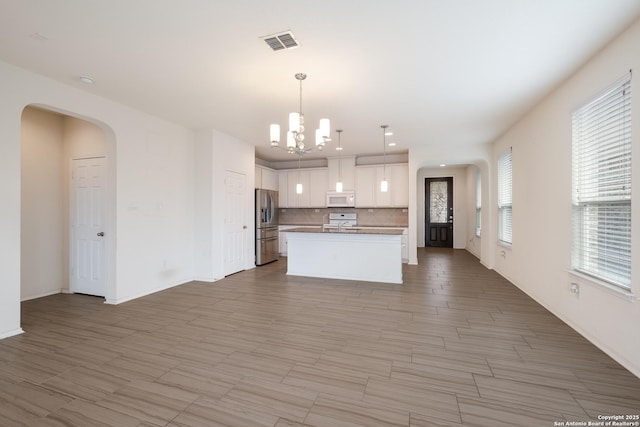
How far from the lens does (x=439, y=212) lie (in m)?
9.59

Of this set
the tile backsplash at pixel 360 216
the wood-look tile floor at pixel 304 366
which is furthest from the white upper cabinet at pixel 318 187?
the wood-look tile floor at pixel 304 366

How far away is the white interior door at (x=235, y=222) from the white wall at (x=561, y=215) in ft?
17.0

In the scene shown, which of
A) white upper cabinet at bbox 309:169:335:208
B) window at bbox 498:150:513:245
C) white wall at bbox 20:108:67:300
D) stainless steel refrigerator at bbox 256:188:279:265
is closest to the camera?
white wall at bbox 20:108:67:300

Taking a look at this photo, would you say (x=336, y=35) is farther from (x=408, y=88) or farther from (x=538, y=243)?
(x=538, y=243)

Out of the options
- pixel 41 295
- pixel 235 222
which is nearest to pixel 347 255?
pixel 235 222

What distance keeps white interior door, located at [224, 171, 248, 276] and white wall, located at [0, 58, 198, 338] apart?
656 millimetres

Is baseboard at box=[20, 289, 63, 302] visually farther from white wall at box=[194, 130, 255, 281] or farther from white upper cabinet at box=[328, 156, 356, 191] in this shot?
white upper cabinet at box=[328, 156, 356, 191]

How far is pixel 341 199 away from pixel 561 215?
4978 millimetres

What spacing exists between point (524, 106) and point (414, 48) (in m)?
2.54

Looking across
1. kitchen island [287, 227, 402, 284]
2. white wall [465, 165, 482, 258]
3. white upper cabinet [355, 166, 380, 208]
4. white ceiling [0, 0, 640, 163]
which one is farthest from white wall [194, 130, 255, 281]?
white wall [465, 165, 482, 258]

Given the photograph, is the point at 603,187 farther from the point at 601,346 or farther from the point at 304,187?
the point at 304,187

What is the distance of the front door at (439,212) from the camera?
372 inches

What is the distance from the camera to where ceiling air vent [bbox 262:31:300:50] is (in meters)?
2.44

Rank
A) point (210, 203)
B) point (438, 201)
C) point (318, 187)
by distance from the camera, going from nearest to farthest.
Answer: point (210, 203)
point (318, 187)
point (438, 201)
